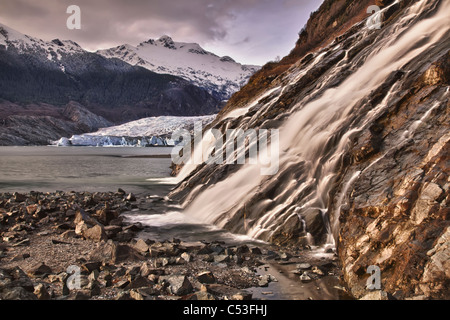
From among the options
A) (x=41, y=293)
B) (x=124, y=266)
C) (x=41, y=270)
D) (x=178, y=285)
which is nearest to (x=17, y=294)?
(x=41, y=293)

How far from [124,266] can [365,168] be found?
19.6 ft

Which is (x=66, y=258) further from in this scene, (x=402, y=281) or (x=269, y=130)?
(x=269, y=130)

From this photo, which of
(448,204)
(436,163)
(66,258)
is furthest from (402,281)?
(66,258)

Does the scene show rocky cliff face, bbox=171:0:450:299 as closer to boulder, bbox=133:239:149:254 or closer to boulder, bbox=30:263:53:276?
boulder, bbox=133:239:149:254

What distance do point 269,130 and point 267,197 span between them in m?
4.51

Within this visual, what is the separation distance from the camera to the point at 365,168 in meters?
8.10

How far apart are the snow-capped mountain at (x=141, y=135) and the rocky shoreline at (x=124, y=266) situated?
380ft

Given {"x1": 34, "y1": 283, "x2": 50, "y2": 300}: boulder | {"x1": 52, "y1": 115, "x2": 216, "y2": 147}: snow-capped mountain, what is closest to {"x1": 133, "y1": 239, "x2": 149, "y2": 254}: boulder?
{"x1": 34, "y1": 283, "x2": 50, "y2": 300}: boulder

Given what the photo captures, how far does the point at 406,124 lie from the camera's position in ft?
27.1

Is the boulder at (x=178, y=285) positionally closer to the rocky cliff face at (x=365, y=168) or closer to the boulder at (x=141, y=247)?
the boulder at (x=141, y=247)

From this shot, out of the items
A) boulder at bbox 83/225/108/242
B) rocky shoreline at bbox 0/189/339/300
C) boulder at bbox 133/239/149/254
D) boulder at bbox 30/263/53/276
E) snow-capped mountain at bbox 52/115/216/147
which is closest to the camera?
rocky shoreline at bbox 0/189/339/300

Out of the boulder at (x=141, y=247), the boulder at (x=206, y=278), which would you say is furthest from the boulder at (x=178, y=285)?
the boulder at (x=141, y=247)

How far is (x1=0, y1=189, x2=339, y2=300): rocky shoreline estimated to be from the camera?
5680 millimetres

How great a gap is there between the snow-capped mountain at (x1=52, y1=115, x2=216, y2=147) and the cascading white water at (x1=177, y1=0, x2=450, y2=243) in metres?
111
